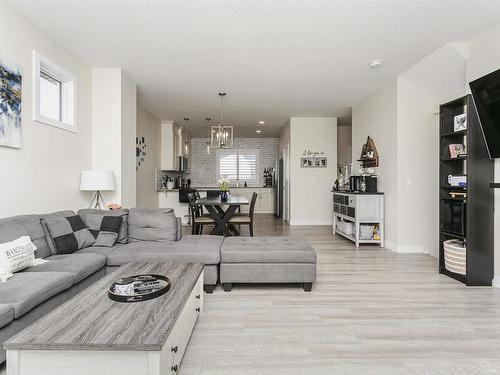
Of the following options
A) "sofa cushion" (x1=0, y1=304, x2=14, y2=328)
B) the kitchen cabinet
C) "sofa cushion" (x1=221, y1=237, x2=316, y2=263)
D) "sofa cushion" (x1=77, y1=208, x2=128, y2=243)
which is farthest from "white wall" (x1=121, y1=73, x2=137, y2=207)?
the kitchen cabinet

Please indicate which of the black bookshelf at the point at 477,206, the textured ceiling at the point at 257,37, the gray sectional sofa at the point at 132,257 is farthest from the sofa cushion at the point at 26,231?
the black bookshelf at the point at 477,206

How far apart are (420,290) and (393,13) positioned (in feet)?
8.99

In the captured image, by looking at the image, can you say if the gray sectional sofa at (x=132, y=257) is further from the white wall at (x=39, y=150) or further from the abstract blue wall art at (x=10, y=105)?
the abstract blue wall art at (x=10, y=105)

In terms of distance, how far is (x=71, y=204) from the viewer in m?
3.76

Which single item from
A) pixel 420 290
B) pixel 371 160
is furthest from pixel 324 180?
pixel 420 290

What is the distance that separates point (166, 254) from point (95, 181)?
1.59 m

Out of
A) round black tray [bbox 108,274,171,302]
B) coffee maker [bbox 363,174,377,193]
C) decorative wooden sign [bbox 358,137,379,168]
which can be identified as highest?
decorative wooden sign [bbox 358,137,379,168]

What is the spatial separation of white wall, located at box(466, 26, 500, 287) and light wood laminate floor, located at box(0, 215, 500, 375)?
496 millimetres

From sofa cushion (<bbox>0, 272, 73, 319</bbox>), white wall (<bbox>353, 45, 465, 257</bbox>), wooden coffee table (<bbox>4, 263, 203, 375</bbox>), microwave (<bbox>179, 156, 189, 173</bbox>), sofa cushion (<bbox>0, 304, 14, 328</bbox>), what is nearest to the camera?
wooden coffee table (<bbox>4, 263, 203, 375</bbox>)

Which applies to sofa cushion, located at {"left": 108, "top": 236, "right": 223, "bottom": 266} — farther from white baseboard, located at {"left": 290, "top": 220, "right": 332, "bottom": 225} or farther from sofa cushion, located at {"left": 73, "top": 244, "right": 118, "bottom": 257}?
white baseboard, located at {"left": 290, "top": 220, "right": 332, "bottom": 225}

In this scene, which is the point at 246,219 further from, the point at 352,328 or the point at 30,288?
the point at 30,288

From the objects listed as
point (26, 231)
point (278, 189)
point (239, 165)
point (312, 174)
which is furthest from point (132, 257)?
point (239, 165)

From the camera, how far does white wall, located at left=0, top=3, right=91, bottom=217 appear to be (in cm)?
278

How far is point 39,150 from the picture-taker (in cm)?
319
